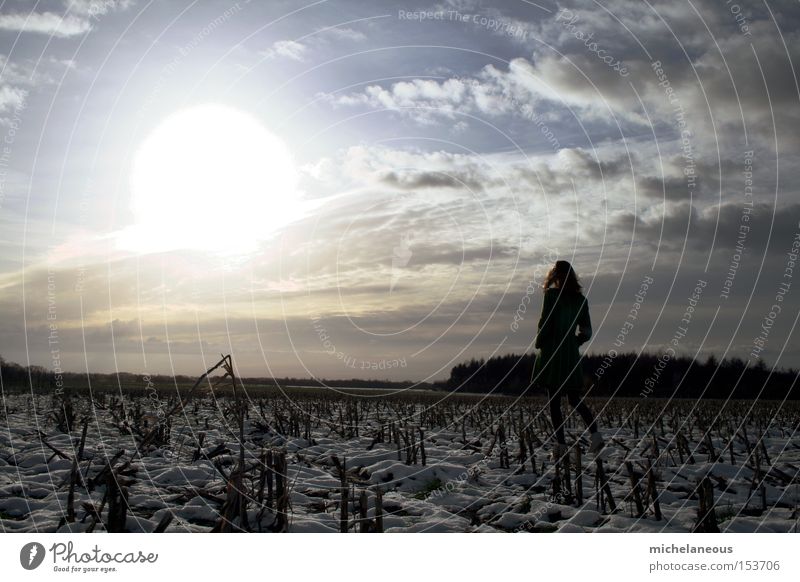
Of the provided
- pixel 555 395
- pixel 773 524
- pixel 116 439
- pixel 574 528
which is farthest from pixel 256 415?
pixel 773 524

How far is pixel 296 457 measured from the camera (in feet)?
33.5

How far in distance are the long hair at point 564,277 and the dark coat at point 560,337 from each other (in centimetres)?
10

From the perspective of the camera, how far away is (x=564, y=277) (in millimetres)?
10094

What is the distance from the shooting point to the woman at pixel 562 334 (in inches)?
391

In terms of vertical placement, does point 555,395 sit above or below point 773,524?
above

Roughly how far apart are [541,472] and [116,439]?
8056 millimetres

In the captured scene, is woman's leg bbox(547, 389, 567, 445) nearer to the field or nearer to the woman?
the woman

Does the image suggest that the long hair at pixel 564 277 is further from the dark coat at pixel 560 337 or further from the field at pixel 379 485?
the field at pixel 379 485

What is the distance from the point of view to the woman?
9922 millimetres
